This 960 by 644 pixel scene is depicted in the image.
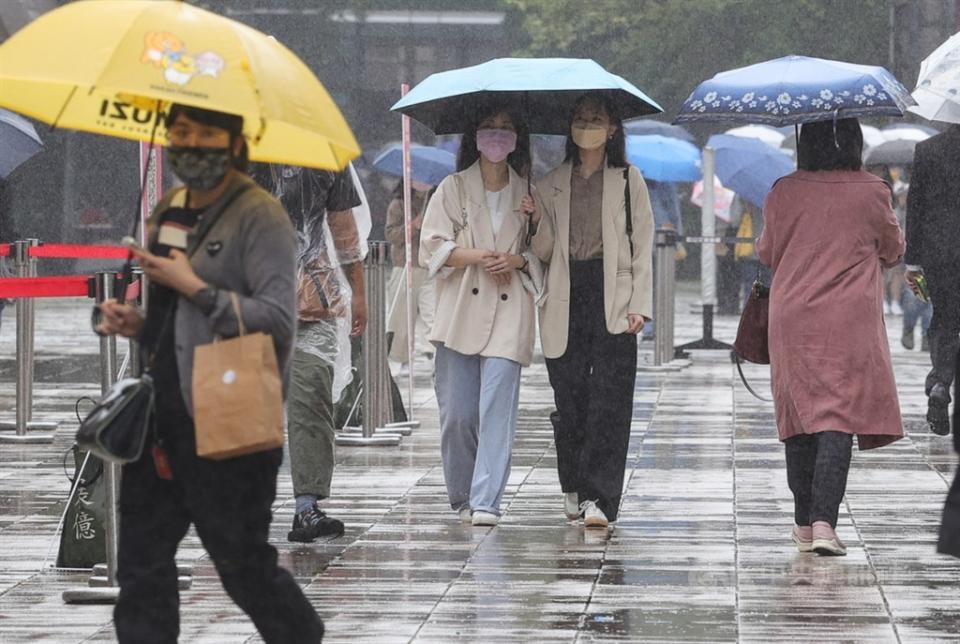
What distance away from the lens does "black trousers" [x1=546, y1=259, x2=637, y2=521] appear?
8.82 metres

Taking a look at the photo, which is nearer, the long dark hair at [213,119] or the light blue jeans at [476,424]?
the long dark hair at [213,119]

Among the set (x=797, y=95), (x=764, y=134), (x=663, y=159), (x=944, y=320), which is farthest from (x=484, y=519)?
(x=764, y=134)

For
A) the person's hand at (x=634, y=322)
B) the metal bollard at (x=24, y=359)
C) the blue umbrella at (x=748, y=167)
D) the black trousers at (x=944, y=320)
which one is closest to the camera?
the person's hand at (x=634, y=322)

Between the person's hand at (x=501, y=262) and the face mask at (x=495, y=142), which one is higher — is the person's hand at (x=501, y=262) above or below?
below

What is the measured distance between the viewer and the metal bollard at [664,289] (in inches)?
720

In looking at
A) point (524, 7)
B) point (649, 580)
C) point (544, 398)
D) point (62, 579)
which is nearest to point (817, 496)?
point (649, 580)

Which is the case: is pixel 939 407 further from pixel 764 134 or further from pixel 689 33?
pixel 689 33

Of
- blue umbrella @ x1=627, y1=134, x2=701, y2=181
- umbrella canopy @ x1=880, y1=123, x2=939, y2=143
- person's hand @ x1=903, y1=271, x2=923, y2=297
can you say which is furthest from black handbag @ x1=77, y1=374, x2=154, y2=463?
umbrella canopy @ x1=880, y1=123, x2=939, y2=143

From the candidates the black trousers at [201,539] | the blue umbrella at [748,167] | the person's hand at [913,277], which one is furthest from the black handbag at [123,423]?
the blue umbrella at [748,167]

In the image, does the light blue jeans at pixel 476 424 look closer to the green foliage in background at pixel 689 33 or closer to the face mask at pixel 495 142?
the face mask at pixel 495 142

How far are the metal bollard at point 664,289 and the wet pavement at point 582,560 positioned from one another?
5.78m

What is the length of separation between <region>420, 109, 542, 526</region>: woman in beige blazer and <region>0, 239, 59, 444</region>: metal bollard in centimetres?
400

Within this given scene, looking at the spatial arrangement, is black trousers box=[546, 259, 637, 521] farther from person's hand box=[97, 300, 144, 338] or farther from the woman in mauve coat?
person's hand box=[97, 300, 144, 338]

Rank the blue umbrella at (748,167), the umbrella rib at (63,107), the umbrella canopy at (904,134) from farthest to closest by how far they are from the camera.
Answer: the umbrella canopy at (904,134)
the blue umbrella at (748,167)
the umbrella rib at (63,107)
